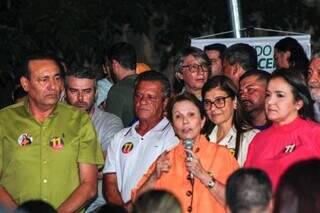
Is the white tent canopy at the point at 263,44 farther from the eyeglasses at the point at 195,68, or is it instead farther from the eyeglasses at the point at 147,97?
the eyeglasses at the point at 147,97

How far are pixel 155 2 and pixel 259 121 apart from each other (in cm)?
635

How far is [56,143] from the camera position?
29.5 feet

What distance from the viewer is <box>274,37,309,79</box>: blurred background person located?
37.6ft

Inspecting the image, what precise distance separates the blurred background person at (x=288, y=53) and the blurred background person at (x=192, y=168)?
280 centimetres

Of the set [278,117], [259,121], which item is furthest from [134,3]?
[278,117]

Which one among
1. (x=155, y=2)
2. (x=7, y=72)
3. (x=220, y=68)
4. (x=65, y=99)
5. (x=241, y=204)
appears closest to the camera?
(x=241, y=204)

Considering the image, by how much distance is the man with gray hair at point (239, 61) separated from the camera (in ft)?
36.4

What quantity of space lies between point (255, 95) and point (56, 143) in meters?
1.83

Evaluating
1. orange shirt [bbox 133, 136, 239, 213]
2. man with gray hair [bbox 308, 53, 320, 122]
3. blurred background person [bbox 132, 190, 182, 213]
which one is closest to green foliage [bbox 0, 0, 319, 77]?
man with gray hair [bbox 308, 53, 320, 122]

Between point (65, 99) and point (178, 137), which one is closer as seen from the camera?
point (178, 137)

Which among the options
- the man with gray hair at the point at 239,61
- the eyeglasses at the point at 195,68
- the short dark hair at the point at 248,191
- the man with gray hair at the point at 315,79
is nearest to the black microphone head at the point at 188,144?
the short dark hair at the point at 248,191

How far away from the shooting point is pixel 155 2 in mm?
Result: 15773

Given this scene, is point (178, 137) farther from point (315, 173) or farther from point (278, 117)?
point (315, 173)

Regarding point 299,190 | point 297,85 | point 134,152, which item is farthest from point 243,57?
point 299,190
